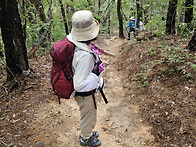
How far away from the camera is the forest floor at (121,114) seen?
329 centimetres

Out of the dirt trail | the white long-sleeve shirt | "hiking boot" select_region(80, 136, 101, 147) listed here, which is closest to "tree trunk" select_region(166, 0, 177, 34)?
the dirt trail

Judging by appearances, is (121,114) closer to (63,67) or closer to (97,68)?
(97,68)

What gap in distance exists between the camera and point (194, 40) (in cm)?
532

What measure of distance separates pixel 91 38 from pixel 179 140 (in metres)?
2.53

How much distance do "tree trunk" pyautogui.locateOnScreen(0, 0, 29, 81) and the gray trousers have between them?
9.13ft

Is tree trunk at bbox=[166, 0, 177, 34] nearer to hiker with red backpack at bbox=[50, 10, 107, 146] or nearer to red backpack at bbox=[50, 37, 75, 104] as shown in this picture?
hiker with red backpack at bbox=[50, 10, 107, 146]

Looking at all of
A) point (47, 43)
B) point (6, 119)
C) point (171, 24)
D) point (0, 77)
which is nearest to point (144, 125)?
point (6, 119)

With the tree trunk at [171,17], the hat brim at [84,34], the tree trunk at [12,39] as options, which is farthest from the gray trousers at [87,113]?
the tree trunk at [171,17]

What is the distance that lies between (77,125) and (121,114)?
122 centimetres

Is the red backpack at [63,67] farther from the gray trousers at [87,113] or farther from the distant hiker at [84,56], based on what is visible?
the gray trousers at [87,113]

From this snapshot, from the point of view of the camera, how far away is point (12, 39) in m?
4.52

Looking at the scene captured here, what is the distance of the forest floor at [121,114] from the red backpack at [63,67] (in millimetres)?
1362

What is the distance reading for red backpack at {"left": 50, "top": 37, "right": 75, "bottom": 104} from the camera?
2.33 m

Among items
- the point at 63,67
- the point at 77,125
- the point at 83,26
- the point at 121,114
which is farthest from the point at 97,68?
the point at 121,114
